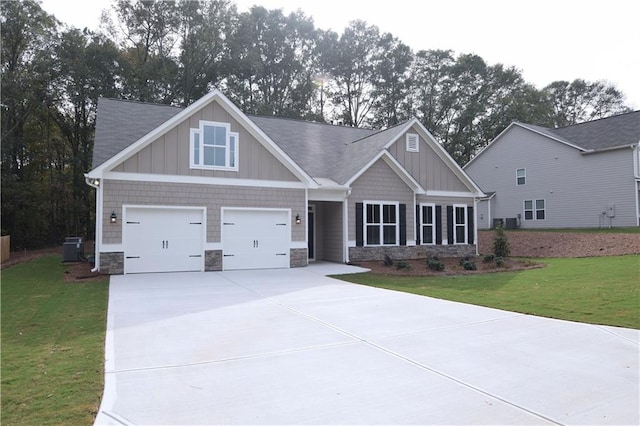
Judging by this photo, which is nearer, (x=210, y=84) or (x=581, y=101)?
(x=210, y=84)

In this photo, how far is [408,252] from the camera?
17.4 meters

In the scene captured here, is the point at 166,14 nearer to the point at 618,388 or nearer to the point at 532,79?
the point at 532,79

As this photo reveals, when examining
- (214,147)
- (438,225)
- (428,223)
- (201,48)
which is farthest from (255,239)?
(201,48)

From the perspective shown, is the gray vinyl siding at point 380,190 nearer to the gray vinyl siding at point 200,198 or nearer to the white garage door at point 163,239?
the gray vinyl siding at point 200,198

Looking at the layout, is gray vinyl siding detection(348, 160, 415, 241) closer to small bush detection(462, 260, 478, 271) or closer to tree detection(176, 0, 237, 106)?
small bush detection(462, 260, 478, 271)

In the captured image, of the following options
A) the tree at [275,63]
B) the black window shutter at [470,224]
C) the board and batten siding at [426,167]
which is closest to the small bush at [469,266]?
the board and batten siding at [426,167]

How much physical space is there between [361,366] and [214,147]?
10794mm

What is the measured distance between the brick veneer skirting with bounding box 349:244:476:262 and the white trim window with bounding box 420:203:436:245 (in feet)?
1.13

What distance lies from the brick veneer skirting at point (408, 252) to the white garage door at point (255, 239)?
2.86 m

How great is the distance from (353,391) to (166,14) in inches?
1343

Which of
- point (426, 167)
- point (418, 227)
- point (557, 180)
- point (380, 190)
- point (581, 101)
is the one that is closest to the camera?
point (380, 190)

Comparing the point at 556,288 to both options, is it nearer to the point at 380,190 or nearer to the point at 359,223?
the point at 359,223

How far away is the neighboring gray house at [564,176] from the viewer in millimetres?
22281

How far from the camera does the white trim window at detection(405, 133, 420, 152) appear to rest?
18250 millimetres
